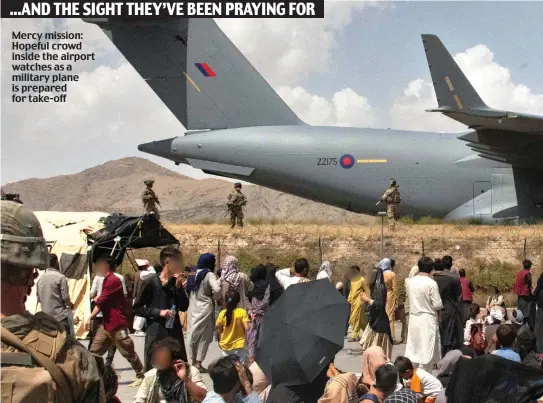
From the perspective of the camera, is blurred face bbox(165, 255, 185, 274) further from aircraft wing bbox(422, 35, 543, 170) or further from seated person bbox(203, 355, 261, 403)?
aircraft wing bbox(422, 35, 543, 170)

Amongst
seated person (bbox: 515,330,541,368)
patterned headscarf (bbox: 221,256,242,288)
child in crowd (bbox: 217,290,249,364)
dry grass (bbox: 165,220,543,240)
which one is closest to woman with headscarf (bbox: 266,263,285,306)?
patterned headscarf (bbox: 221,256,242,288)

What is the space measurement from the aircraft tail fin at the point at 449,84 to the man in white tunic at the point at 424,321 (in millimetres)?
11226

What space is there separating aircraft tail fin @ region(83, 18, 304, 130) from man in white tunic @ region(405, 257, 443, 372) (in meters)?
15.0

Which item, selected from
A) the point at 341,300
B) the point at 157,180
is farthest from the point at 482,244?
the point at 157,180

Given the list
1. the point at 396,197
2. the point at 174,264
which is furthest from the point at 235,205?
the point at 174,264

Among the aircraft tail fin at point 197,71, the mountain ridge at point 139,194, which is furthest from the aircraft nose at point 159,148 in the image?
the mountain ridge at point 139,194

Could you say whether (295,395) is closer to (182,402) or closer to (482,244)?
(182,402)

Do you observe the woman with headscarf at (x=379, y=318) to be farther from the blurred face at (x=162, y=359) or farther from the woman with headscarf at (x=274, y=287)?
the blurred face at (x=162, y=359)

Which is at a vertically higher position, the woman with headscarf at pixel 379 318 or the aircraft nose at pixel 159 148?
the aircraft nose at pixel 159 148

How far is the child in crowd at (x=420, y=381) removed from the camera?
671 cm

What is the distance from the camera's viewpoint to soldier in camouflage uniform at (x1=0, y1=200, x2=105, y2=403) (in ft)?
8.23

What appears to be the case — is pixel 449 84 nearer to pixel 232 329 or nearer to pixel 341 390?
pixel 232 329

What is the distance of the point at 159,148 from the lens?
2370 cm

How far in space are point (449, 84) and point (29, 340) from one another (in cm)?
1906
